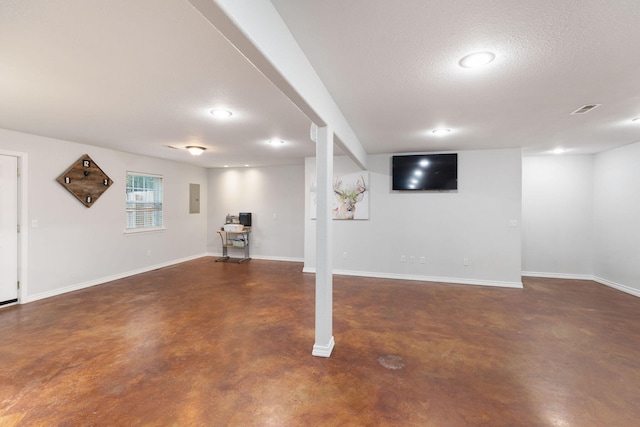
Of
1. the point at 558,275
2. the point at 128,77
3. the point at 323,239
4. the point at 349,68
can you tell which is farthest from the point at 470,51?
the point at 558,275

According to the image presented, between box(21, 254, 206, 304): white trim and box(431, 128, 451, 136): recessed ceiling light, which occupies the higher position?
box(431, 128, 451, 136): recessed ceiling light

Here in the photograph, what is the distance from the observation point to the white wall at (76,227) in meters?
4.22

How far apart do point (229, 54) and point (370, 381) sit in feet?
8.89

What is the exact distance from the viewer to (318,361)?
2602mm

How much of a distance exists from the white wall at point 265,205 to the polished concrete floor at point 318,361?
116 inches

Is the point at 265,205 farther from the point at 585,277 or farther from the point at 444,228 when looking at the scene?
the point at 585,277

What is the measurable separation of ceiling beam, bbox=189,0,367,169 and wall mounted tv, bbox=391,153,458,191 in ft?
10.8

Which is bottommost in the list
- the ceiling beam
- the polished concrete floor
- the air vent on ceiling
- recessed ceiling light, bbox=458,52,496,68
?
the polished concrete floor

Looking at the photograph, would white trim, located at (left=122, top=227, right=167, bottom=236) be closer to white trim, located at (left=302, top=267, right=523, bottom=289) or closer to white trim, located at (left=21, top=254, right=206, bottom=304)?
white trim, located at (left=21, top=254, right=206, bottom=304)

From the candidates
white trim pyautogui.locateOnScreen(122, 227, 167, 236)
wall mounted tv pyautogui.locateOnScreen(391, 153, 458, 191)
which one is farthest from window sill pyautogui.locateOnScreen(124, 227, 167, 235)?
wall mounted tv pyautogui.locateOnScreen(391, 153, 458, 191)

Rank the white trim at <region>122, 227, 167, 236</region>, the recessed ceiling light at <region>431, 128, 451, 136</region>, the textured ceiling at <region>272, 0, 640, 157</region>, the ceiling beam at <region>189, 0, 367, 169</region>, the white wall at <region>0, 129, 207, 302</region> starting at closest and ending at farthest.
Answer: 1. the ceiling beam at <region>189, 0, 367, 169</region>
2. the textured ceiling at <region>272, 0, 640, 157</region>
3. the recessed ceiling light at <region>431, 128, 451, 136</region>
4. the white wall at <region>0, 129, 207, 302</region>
5. the white trim at <region>122, 227, 167, 236</region>

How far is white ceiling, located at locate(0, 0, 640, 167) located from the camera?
156cm

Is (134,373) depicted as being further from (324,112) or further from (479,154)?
(479,154)

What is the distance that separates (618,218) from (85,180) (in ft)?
30.4
